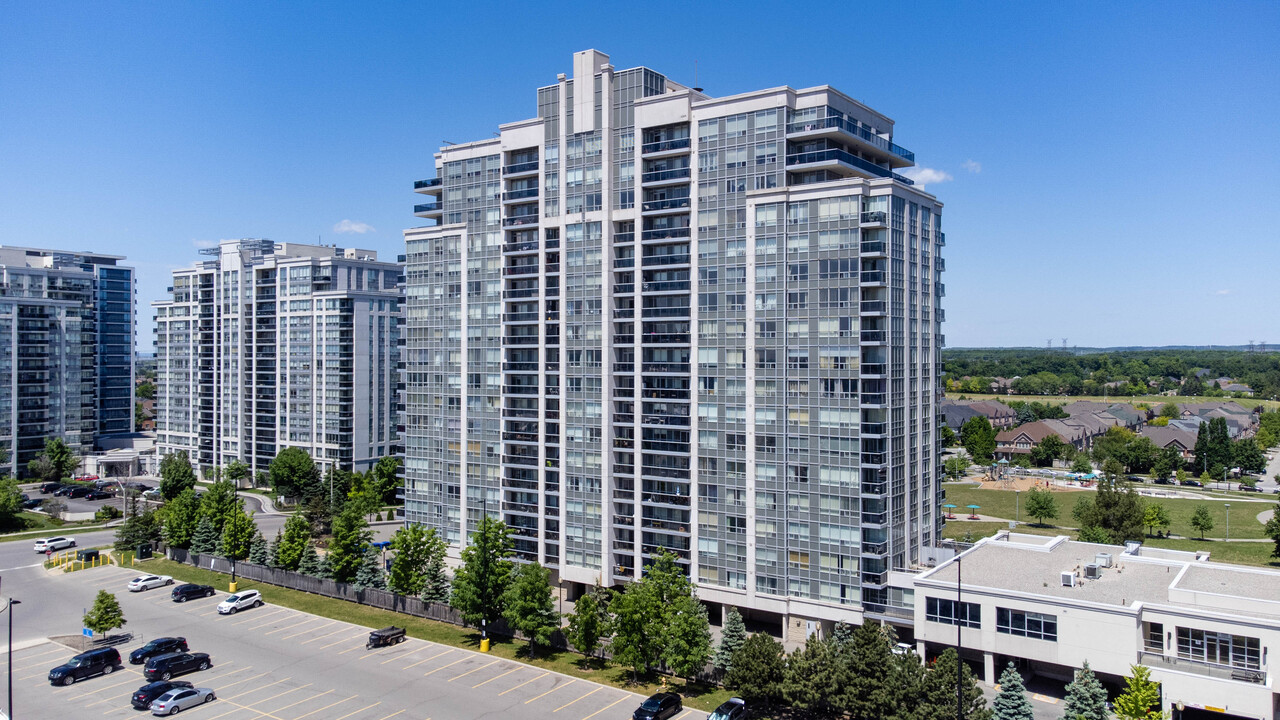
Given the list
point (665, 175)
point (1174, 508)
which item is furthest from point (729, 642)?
point (1174, 508)

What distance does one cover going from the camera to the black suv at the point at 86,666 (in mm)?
60438

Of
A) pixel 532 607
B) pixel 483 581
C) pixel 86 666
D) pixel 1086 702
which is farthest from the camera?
pixel 483 581

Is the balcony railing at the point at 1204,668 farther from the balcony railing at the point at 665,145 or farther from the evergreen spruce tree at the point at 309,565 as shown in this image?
the evergreen spruce tree at the point at 309,565

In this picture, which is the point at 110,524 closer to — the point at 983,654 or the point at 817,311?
the point at 817,311

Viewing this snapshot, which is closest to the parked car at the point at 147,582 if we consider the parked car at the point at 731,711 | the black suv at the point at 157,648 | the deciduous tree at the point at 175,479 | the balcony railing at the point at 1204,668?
the black suv at the point at 157,648

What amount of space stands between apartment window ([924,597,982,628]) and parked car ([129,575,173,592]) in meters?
74.2

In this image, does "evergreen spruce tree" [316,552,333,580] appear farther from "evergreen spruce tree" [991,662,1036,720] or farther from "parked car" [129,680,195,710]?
"evergreen spruce tree" [991,662,1036,720]

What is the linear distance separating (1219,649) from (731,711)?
30475mm

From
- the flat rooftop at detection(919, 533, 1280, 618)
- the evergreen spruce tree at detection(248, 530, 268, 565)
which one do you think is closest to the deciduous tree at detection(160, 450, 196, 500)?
the evergreen spruce tree at detection(248, 530, 268, 565)

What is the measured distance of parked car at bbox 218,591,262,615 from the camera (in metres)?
77.8

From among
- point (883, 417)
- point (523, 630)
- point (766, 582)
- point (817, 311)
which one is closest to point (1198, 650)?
point (883, 417)

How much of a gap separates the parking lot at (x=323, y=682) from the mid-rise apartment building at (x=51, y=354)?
330ft

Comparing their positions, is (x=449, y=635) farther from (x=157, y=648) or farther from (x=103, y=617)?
(x=103, y=617)

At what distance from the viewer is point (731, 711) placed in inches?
2127
